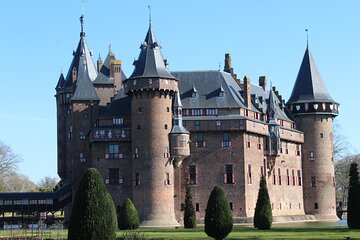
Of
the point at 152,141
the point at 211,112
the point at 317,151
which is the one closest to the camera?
the point at 152,141

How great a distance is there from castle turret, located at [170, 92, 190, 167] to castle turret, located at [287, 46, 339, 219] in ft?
65.0

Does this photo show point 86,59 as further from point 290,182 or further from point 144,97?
point 290,182

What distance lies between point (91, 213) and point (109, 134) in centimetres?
4202

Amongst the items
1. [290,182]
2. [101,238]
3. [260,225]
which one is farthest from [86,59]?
[101,238]

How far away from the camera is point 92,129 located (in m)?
69.2

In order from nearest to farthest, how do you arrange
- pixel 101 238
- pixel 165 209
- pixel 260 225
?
pixel 101 238 → pixel 260 225 → pixel 165 209

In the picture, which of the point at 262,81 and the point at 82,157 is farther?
the point at 262,81

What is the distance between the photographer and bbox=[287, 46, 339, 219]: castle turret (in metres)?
82.4

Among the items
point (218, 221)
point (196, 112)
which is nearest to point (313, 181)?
point (196, 112)

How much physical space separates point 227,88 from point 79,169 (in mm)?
16368

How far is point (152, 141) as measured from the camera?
66.4m

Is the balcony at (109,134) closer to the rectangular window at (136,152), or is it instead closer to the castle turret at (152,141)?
the castle turret at (152,141)

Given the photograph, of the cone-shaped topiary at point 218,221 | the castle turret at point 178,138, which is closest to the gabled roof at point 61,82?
the castle turret at point 178,138

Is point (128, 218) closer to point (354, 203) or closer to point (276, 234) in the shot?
point (276, 234)
